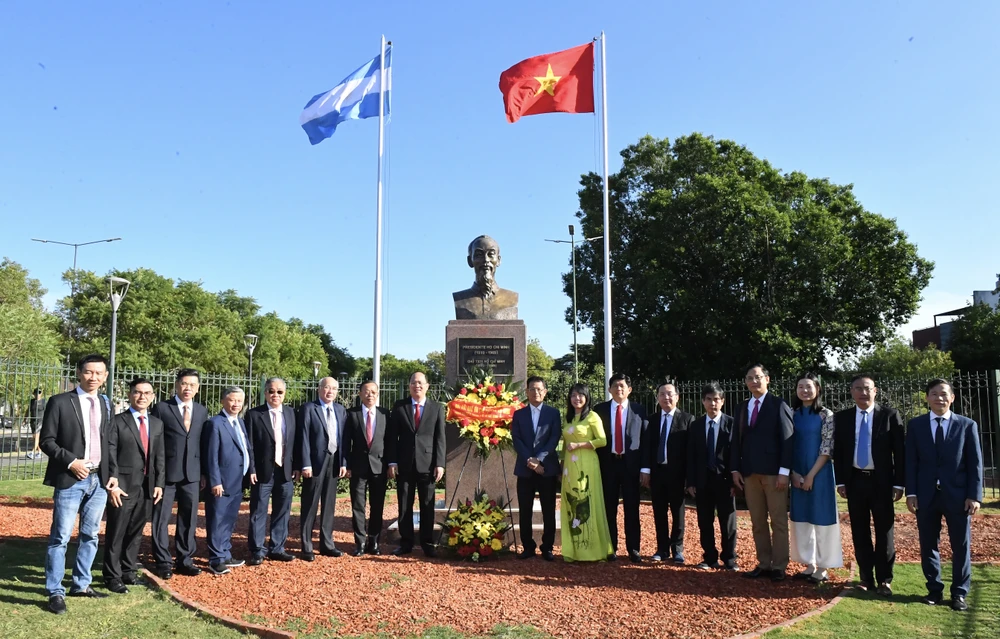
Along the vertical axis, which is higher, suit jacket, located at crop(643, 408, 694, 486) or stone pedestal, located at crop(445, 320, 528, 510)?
stone pedestal, located at crop(445, 320, 528, 510)

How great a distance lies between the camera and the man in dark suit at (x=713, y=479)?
7184mm

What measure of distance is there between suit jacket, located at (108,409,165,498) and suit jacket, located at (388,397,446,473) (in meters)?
2.34

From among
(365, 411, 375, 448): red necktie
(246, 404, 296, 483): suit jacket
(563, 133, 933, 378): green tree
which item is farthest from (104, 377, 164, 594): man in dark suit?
(563, 133, 933, 378): green tree

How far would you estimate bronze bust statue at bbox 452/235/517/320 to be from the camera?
9.98 metres

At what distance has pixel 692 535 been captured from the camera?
9062mm

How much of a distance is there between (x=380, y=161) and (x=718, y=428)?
967 cm

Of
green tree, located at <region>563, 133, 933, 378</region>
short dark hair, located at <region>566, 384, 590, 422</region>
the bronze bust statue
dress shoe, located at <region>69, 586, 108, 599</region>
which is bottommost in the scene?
dress shoe, located at <region>69, 586, 108, 599</region>

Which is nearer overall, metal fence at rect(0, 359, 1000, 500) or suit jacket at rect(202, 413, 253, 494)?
suit jacket at rect(202, 413, 253, 494)

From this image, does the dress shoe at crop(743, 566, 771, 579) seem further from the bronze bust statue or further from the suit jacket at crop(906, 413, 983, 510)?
the bronze bust statue

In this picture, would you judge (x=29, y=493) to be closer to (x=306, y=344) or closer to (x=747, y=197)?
(x=747, y=197)

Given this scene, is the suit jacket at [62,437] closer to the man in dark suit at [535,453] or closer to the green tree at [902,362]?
the man in dark suit at [535,453]

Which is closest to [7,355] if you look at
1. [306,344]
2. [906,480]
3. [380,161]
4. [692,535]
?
[380,161]

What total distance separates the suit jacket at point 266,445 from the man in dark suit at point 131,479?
0.94 metres

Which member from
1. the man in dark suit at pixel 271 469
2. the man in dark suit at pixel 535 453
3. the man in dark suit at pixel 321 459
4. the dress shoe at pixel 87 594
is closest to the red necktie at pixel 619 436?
the man in dark suit at pixel 535 453
